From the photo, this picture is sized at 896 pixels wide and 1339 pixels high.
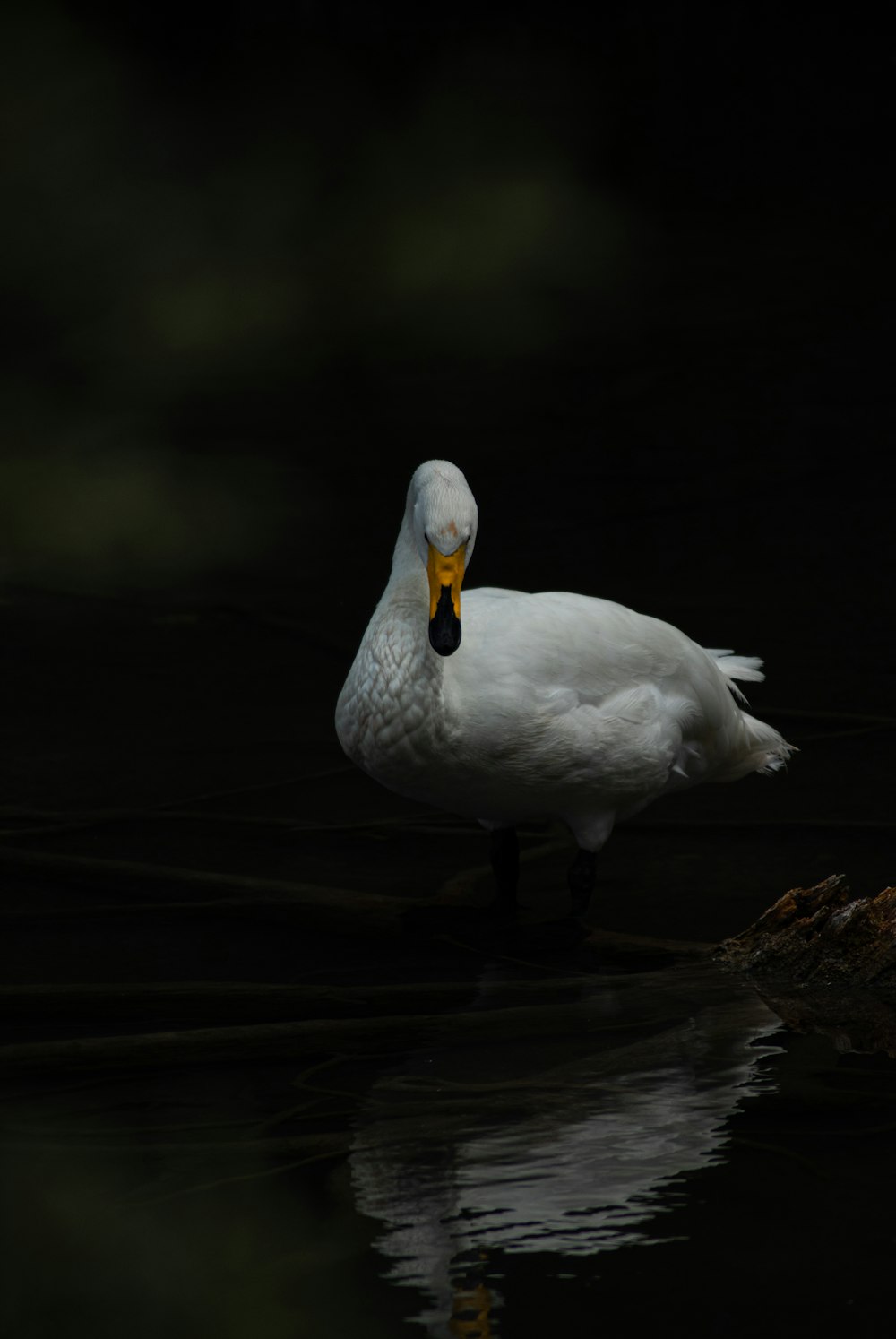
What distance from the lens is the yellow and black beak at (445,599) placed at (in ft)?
13.8

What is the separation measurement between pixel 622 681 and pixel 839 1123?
140 cm

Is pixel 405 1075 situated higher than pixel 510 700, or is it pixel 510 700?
pixel 510 700

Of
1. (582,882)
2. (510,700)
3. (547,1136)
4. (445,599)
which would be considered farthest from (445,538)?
(547,1136)

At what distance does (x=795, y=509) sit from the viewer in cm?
913

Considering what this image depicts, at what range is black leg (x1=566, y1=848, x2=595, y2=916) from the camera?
15.9ft

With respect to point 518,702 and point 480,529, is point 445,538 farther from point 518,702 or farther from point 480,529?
point 480,529

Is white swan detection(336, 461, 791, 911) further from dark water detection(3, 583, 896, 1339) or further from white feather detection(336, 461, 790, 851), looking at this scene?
dark water detection(3, 583, 896, 1339)

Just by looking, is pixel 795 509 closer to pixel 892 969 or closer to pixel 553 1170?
pixel 892 969

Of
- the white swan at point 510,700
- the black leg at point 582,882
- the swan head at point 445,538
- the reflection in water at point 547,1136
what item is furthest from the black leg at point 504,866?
the swan head at point 445,538

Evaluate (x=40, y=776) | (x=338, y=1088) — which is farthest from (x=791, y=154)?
(x=338, y=1088)

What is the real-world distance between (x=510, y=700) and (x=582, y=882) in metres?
0.59

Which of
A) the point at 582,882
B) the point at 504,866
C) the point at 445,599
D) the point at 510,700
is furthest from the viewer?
the point at 504,866

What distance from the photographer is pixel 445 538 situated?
4309mm

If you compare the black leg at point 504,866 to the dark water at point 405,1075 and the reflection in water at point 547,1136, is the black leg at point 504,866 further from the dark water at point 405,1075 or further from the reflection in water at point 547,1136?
the reflection in water at point 547,1136
